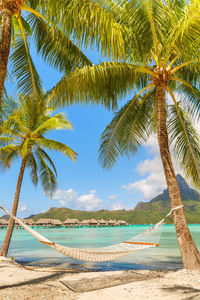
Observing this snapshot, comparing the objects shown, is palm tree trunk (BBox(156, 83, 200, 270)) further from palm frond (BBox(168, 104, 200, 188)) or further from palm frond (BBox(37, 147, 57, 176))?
palm frond (BBox(37, 147, 57, 176))

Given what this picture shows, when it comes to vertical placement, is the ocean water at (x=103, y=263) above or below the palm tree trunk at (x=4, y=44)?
below

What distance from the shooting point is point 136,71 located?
3.60 metres

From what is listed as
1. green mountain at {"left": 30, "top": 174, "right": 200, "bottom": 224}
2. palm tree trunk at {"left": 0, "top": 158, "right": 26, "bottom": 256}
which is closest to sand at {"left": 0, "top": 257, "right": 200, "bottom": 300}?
palm tree trunk at {"left": 0, "top": 158, "right": 26, "bottom": 256}

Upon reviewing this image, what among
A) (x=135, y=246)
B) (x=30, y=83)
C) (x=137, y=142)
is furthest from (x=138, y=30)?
(x=135, y=246)

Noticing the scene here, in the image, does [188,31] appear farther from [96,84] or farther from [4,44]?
[4,44]

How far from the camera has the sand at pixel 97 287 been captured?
2.26 metres

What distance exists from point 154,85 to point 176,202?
1879mm

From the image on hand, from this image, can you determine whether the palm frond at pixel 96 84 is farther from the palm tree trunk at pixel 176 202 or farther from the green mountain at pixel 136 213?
the green mountain at pixel 136 213

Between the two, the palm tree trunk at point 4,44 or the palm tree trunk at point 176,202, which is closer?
the palm tree trunk at point 4,44

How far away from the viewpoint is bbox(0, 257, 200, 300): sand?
89.0 inches

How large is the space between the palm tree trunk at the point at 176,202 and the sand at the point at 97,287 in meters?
0.18

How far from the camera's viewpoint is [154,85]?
3840 millimetres

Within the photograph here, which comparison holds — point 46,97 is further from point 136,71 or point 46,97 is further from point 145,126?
point 145,126

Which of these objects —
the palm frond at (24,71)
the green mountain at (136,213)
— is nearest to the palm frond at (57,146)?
the palm frond at (24,71)
